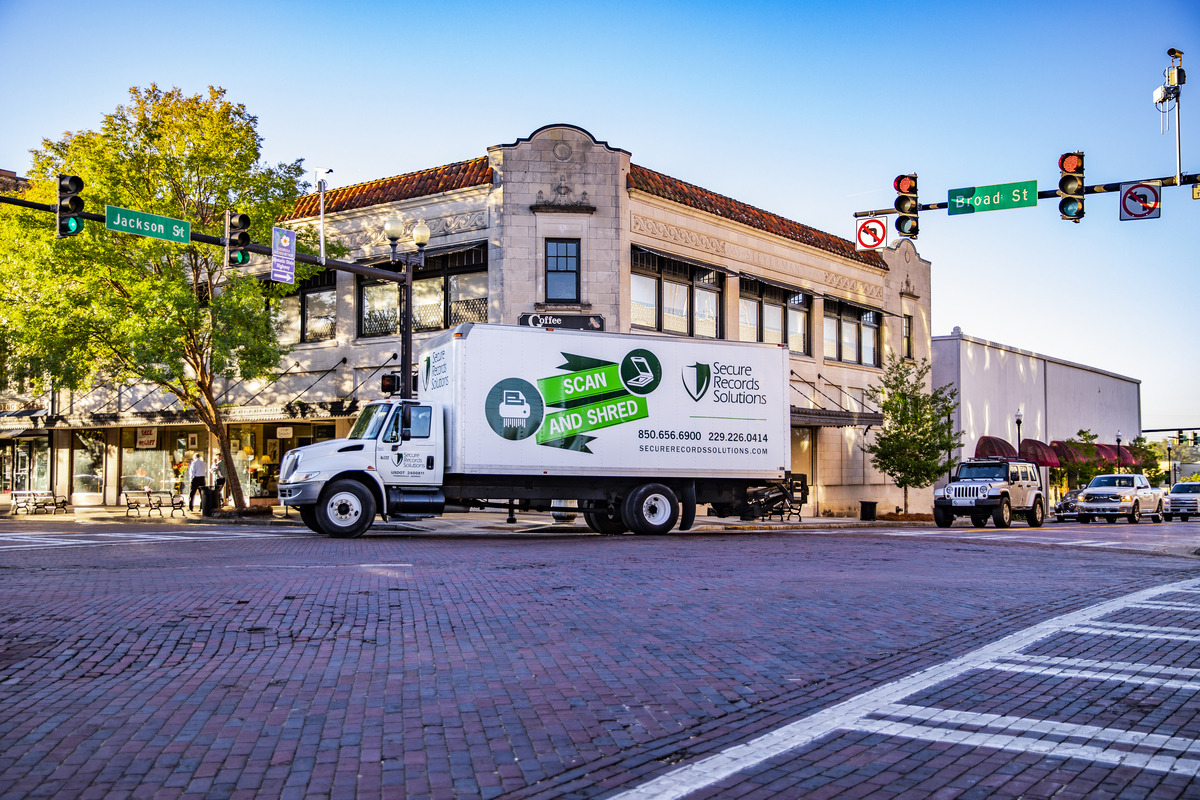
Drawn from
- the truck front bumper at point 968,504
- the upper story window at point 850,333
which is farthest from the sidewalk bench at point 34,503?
the truck front bumper at point 968,504

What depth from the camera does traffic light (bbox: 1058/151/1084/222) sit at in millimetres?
15562

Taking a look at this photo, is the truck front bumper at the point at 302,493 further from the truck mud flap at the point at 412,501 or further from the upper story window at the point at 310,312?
the upper story window at the point at 310,312

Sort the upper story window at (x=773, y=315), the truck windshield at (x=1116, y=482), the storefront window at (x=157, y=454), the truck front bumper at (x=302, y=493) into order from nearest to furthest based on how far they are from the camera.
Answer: the truck front bumper at (x=302, y=493)
the upper story window at (x=773, y=315)
the truck windshield at (x=1116, y=482)
the storefront window at (x=157, y=454)

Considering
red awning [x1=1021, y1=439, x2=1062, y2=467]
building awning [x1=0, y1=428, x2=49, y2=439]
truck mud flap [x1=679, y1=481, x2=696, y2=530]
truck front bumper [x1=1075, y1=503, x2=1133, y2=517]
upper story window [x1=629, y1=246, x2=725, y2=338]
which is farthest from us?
red awning [x1=1021, y1=439, x2=1062, y2=467]

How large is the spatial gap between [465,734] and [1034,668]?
13.8 ft

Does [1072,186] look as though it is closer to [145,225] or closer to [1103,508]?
[145,225]

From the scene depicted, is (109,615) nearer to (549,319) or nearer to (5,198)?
(5,198)

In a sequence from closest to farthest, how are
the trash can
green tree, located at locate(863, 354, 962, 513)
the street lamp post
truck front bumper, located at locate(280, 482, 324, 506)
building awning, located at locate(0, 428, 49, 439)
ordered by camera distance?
1. truck front bumper, located at locate(280, 482, 324, 506)
2. the street lamp post
3. the trash can
4. green tree, located at locate(863, 354, 962, 513)
5. building awning, located at locate(0, 428, 49, 439)

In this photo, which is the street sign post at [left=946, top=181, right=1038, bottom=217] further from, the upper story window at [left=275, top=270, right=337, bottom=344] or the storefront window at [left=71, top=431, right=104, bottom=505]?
the storefront window at [left=71, top=431, right=104, bottom=505]

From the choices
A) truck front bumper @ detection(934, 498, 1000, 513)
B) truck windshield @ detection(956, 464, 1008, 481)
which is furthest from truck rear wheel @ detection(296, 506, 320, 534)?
truck windshield @ detection(956, 464, 1008, 481)

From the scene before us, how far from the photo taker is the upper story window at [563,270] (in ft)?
90.6

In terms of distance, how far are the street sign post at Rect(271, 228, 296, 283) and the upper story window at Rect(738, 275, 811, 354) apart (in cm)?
1636

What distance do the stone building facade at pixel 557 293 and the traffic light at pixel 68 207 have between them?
11.8 meters

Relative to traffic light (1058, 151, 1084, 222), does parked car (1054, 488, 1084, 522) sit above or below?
below
